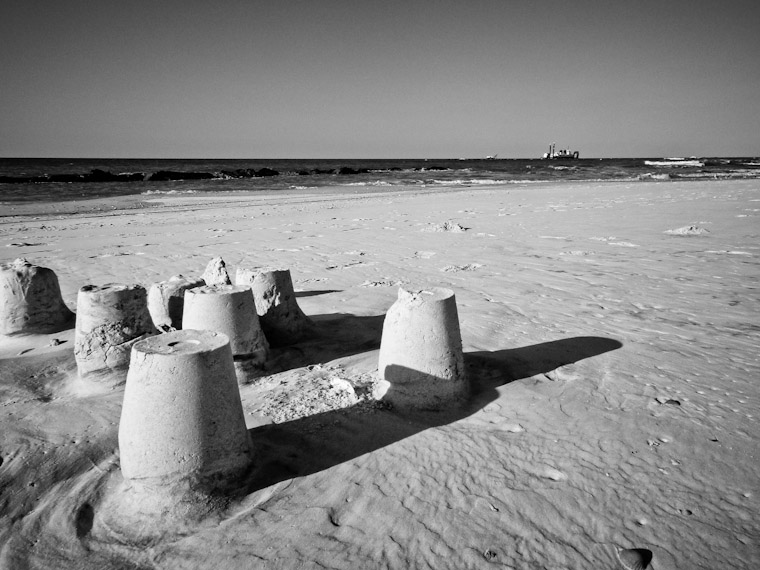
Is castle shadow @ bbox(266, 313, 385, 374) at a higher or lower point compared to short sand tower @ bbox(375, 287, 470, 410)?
lower

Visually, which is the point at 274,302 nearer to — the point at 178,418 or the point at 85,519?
the point at 178,418

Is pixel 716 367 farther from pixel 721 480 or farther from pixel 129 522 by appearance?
pixel 129 522

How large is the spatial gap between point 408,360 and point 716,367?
8.07 feet

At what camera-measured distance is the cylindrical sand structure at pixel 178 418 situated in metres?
2.52

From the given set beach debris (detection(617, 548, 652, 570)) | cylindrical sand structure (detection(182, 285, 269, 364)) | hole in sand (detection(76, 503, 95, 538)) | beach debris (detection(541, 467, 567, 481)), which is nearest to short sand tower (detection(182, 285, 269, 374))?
cylindrical sand structure (detection(182, 285, 269, 364))

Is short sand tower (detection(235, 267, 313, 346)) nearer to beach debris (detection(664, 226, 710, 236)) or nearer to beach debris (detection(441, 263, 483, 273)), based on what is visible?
beach debris (detection(441, 263, 483, 273))

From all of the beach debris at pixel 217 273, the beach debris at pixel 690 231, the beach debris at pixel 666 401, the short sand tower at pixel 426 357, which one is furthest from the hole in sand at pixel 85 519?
the beach debris at pixel 690 231

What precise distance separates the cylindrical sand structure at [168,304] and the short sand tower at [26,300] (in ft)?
4.07

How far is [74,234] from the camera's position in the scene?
1111 centimetres

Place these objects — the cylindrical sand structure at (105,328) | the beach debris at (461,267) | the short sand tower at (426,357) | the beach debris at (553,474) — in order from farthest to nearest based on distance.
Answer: the beach debris at (461,267) → the cylindrical sand structure at (105,328) → the short sand tower at (426,357) → the beach debris at (553,474)

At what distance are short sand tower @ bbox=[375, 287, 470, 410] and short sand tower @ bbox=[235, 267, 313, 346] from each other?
60.5 inches

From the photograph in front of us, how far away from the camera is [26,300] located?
16.1 feet

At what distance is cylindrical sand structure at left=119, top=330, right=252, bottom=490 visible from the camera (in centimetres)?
252

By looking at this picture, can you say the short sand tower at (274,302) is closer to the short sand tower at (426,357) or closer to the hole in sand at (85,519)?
the short sand tower at (426,357)
